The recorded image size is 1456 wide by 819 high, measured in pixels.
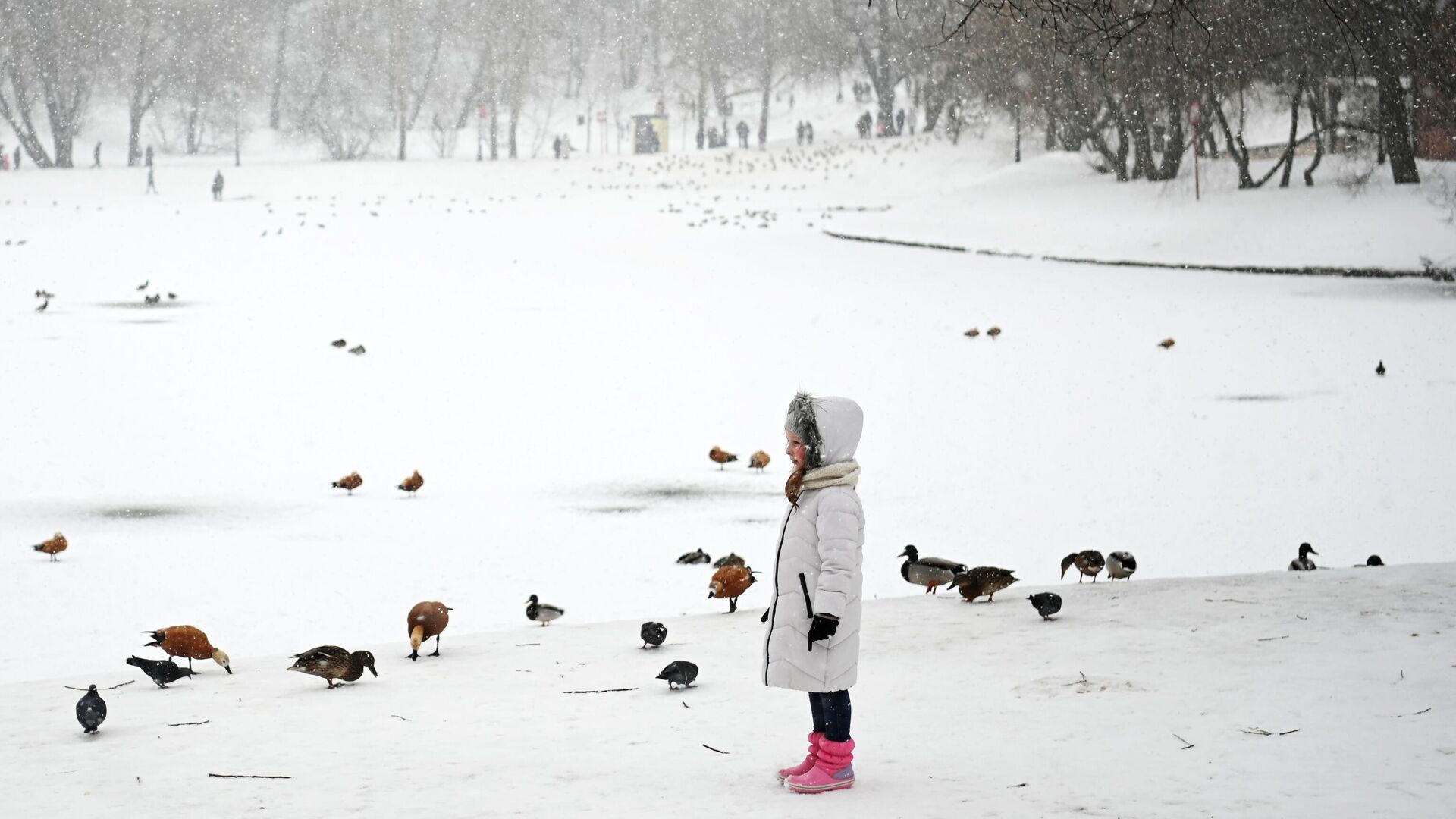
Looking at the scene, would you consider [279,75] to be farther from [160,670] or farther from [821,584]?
[821,584]

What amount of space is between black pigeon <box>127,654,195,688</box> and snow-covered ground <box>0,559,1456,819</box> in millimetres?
68

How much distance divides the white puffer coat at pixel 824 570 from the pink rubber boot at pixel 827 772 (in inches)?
7.2

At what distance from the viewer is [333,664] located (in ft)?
18.3

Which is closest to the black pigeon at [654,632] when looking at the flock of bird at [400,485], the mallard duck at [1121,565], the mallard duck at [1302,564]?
the mallard duck at [1121,565]

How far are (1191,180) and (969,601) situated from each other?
1163 inches

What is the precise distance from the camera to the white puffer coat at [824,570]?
4082mm

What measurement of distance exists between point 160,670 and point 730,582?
9.34ft

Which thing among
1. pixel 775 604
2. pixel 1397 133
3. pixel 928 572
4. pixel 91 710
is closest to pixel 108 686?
pixel 91 710

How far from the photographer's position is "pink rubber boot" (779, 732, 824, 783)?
4148 millimetres

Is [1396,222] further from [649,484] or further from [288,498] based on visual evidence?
[288,498]

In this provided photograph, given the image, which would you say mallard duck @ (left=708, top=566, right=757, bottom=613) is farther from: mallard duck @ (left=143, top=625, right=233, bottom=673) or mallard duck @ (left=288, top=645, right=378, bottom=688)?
mallard duck @ (left=143, top=625, right=233, bottom=673)

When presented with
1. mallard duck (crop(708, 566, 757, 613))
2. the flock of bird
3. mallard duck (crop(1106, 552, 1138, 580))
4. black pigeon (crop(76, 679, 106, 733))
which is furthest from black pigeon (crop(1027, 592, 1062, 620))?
the flock of bird

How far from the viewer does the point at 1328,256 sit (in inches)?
1023

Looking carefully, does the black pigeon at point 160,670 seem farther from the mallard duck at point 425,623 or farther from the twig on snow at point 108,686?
the mallard duck at point 425,623
